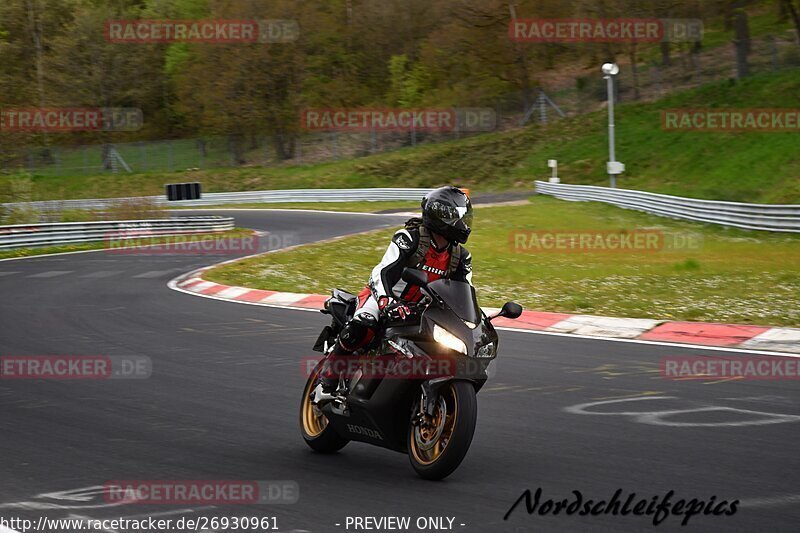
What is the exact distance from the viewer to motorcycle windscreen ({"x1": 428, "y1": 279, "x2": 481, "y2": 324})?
581cm

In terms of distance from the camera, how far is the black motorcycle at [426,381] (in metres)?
5.69

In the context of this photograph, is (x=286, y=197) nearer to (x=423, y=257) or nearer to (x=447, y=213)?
(x=423, y=257)

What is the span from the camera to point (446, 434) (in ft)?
19.1

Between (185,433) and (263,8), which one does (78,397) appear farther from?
(263,8)

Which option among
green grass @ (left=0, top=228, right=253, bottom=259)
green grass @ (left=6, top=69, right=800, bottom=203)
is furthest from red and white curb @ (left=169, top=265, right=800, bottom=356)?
green grass @ (left=6, top=69, right=800, bottom=203)

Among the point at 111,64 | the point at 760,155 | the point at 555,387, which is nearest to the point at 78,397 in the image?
the point at 555,387

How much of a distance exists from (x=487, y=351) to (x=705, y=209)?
25181 mm

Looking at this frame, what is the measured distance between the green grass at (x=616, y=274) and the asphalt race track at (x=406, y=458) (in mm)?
3025

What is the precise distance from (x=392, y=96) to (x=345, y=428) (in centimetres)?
6629

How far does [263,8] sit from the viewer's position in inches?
2584

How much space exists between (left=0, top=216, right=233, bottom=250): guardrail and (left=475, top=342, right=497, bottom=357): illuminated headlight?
27.1 m

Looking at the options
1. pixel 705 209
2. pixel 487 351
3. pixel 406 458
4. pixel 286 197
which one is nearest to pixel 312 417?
pixel 406 458

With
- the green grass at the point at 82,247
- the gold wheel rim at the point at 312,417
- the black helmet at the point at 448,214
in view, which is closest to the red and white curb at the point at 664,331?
the gold wheel rim at the point at 312,417

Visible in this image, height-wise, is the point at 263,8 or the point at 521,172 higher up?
the point at 263,8
